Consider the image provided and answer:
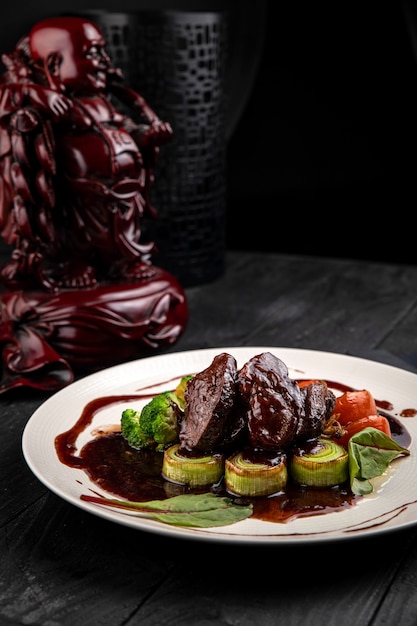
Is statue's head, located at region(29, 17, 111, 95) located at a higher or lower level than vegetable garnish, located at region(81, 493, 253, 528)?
higher

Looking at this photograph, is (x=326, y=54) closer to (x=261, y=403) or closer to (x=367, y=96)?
(x=367, y=96)

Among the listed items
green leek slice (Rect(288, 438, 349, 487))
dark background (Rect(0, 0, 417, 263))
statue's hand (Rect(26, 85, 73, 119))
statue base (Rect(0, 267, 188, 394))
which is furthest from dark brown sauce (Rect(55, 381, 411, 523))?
dark background (Rect(0, 0, 417, 263))

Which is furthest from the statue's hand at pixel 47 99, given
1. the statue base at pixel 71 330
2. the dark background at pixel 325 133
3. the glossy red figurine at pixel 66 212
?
the dark background at pixel 325 133

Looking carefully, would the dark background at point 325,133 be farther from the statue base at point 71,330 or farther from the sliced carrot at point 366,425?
the sliced carrot at point 366,425

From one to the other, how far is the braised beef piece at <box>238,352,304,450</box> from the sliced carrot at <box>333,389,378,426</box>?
16 cm

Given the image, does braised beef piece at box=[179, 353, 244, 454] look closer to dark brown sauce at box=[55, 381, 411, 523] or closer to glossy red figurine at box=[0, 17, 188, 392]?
dark brown sauce at box=[55, 381, 411, 523]

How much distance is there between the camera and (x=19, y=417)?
5.23 ft

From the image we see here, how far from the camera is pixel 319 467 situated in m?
1.19

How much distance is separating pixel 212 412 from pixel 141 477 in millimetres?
144

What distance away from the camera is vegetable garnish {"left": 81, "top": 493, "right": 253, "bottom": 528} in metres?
1.09

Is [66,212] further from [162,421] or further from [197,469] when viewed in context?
[197,469]

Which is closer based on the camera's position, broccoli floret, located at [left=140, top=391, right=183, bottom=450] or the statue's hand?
broccoli floret, located at [left=140, top=391, right=183, bottom=450]

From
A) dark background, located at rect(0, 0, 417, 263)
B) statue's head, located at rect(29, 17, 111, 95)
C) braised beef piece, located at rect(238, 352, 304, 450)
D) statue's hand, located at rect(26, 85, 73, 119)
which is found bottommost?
dark background, located at rect(0, 0, 417, 263)

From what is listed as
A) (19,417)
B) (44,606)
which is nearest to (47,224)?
(19,417)
